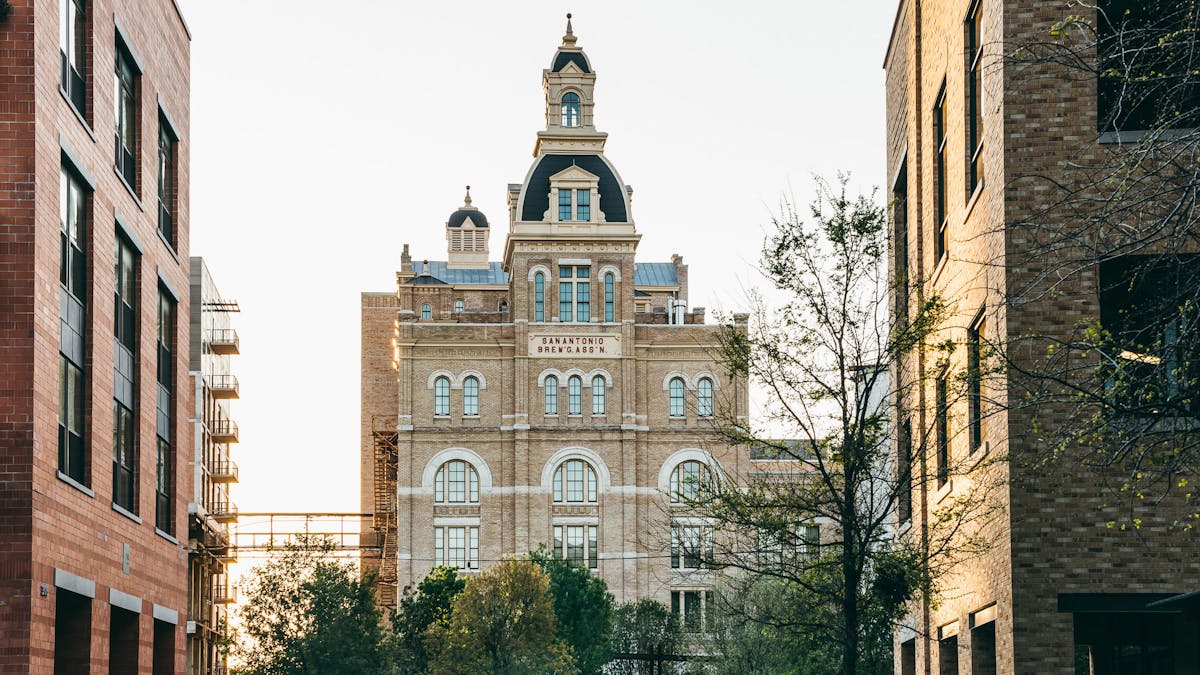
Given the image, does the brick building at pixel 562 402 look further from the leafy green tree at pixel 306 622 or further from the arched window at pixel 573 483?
the leafy green tree at pixel 306 622

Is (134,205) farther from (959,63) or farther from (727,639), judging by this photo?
(727,639)

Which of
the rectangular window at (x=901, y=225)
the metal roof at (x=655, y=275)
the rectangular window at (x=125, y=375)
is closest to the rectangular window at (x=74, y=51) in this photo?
the rectangular window at (x=125, y=375)

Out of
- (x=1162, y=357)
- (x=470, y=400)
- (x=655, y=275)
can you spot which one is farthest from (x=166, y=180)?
(x=655, y=275)

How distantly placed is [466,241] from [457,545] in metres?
44.4

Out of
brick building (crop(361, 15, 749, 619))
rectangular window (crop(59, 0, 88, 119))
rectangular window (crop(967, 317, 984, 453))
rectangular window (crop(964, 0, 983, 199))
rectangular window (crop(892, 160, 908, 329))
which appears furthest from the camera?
brick building (crop(361, 15, 749, 619))

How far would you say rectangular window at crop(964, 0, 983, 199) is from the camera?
74.6 ft

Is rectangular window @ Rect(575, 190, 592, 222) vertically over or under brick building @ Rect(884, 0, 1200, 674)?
over

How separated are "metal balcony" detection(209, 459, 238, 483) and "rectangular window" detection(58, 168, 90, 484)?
58644 millimetres

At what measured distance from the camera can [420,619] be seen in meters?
63.3

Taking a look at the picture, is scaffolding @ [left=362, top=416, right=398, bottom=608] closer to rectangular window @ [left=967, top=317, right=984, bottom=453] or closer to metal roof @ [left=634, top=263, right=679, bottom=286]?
metal roof @ [left=634, top=263, right=679, bottom=286]

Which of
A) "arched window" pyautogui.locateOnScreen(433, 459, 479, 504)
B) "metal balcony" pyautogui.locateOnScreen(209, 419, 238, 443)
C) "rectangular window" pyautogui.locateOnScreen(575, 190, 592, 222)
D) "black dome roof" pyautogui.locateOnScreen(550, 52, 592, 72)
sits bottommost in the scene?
"arched window" pyautogui.locateOnScreen(433, 459, 479, 504)

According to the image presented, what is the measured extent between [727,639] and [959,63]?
1369 inches

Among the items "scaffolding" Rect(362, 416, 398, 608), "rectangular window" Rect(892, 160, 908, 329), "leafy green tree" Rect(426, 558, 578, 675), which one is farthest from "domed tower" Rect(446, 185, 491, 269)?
"rectangular window" Rect(892, 160, 908, 329)

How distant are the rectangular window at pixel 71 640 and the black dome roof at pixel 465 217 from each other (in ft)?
325
